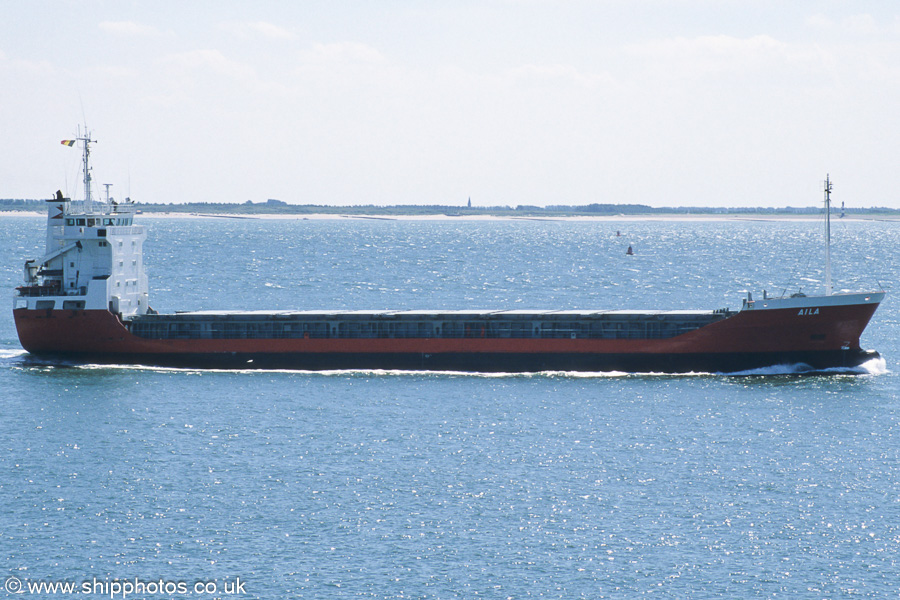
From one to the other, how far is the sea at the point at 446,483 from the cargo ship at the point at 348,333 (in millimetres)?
1087

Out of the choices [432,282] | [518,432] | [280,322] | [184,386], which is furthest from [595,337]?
[432,282]

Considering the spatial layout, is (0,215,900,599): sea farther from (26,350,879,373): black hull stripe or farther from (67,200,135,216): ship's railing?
(67,200,135,216): ship's railing

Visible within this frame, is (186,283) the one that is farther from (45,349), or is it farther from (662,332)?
(662,332)

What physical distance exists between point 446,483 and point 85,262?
1228 inches

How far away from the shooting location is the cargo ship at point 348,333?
169 feet

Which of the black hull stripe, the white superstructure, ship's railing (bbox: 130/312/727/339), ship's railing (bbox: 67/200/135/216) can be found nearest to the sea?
the black hull stripe

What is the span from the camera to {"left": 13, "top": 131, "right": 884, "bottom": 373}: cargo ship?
51531 millimetres

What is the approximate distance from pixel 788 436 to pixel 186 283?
81.5m

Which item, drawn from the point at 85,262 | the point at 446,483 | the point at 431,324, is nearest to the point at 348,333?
the point at 431,324

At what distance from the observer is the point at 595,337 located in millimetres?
53406

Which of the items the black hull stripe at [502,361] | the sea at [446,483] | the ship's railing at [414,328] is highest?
the ship's railing at [414,328]

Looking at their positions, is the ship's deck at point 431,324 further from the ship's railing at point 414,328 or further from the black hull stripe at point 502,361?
the black hull stripe at point 502,361

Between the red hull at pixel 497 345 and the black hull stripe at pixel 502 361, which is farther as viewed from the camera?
the black hull stripe at pixel 502 361

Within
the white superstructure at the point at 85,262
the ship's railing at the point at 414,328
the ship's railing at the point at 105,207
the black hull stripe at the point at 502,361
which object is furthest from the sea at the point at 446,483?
the ship's railing at the point at 105,207
